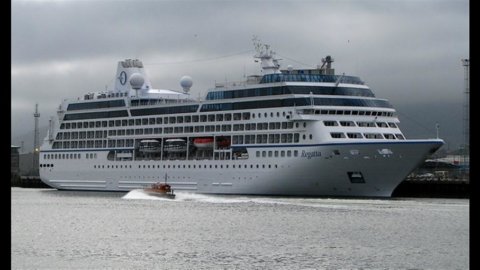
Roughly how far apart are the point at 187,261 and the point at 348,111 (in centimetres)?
3860

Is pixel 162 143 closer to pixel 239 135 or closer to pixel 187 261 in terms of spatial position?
pixel 239 135

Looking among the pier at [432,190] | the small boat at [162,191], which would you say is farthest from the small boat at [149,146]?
the pier at [432,190]

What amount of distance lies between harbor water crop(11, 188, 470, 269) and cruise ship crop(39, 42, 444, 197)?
240 centimetres

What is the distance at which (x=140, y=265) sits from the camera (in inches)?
1013

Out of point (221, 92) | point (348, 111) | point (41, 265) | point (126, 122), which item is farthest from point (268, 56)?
point (41, 265)

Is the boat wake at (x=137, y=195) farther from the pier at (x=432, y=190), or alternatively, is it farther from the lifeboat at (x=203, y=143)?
the pier at (x=432, y=190)

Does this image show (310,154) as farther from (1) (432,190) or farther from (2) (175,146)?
(1) (432,190)

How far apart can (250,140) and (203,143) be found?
602 centimetres

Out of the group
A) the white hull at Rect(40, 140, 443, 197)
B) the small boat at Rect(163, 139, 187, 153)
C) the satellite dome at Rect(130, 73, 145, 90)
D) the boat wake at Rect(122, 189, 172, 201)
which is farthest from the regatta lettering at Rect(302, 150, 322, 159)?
the satellite dome at Rect(130, 73, 145, 90)

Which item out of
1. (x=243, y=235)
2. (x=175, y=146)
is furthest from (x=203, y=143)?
(x=243, y=235)

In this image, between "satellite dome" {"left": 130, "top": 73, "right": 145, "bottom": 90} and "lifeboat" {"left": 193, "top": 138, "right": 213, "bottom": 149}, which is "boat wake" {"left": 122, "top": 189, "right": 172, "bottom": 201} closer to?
"lifeboat" {"left": 193, "top": 138, "right": 213, "bottom": 149}

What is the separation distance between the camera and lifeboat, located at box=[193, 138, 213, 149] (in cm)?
7094

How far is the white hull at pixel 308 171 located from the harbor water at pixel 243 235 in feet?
4.11
